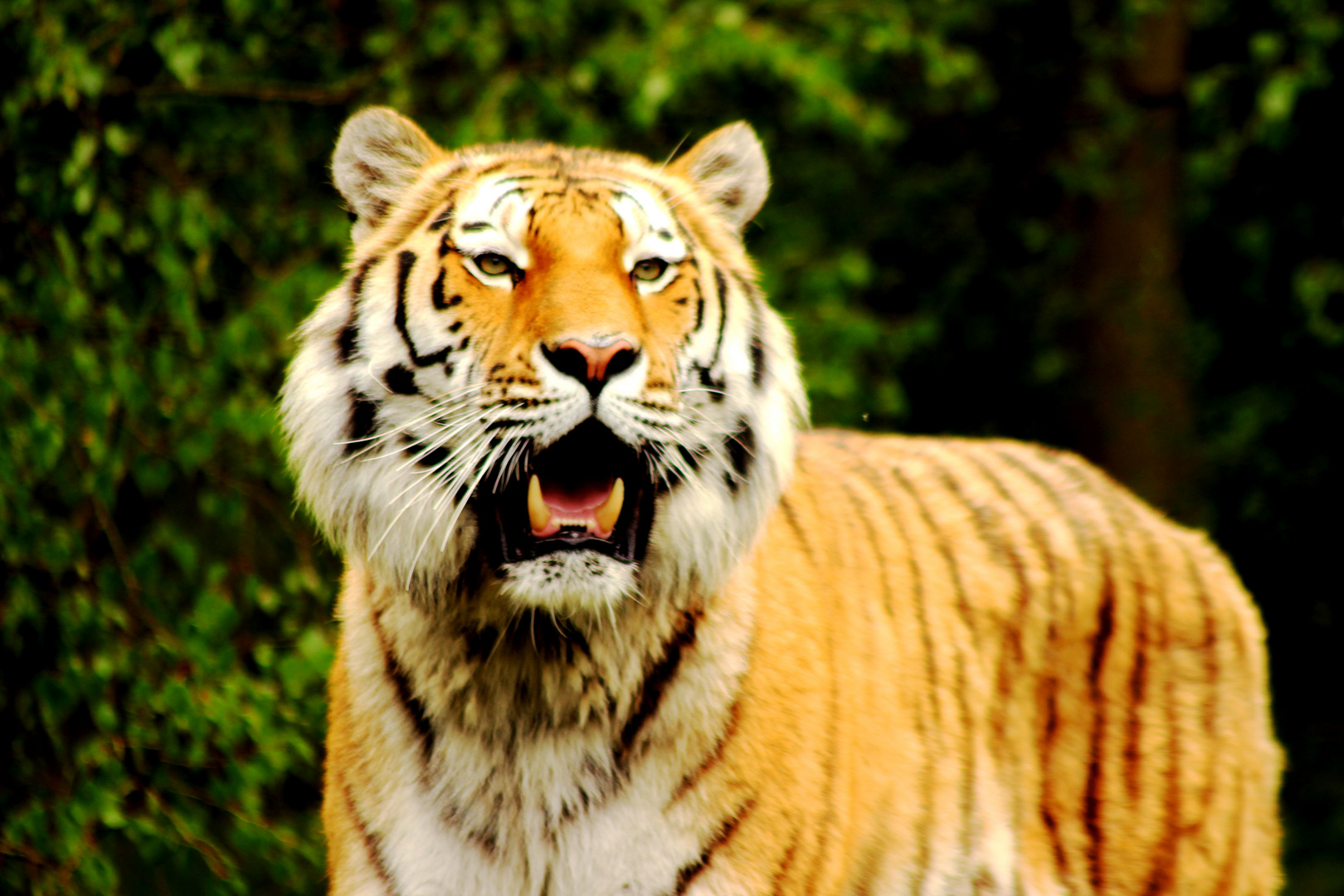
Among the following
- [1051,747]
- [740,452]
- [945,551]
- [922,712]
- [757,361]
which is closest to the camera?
[740,452]

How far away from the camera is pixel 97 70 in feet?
10.4

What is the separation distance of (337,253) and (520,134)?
71 cm

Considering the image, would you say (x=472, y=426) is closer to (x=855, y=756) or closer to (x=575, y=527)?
(x=575, y=527)

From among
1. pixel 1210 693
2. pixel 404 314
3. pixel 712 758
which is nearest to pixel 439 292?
pixel 404 314

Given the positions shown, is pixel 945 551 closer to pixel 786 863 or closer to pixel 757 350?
pixel 757 350

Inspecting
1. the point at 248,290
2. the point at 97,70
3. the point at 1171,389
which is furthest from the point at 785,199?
the point at 97,70

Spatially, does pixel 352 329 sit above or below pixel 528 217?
below

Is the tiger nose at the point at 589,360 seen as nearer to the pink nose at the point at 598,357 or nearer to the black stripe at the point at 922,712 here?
the pink nose at the point at 598,357

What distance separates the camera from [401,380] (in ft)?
7.95

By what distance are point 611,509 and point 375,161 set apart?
88 centimetres

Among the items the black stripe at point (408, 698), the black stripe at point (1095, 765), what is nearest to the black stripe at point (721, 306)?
the black stripe at point (408, 698)

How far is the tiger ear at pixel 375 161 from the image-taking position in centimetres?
267

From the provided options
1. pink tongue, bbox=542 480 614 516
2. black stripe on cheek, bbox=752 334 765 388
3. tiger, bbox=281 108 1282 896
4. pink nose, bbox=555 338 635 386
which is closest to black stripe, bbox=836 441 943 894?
tiger, bbox=281 108 1282 896

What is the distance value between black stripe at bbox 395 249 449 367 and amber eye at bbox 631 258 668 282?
1.19 ft
